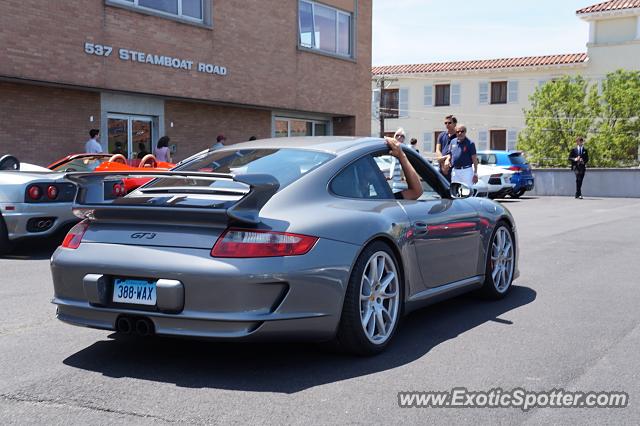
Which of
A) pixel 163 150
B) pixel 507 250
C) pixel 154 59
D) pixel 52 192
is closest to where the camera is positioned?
pixel 507 250

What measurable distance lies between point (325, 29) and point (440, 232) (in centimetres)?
1945

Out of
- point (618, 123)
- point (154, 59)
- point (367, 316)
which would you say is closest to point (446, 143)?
point (154, 59)

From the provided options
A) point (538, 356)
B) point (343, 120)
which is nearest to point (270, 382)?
point (538, 356)

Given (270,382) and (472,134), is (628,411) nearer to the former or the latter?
(270,382)

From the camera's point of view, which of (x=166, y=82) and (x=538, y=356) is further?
(x=166, y=82)

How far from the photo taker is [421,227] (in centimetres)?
524

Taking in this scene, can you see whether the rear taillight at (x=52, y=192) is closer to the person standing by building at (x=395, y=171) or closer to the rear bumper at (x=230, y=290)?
the person standing by building at (x=395, y=171)

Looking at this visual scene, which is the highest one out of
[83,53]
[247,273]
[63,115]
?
[83,53]

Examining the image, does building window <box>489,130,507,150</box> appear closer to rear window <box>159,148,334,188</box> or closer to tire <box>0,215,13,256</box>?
tire <box>0,215,13,256</box>

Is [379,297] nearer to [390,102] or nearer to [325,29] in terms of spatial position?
[325,29]

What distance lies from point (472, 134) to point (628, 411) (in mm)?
50204

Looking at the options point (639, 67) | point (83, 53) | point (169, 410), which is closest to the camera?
point (169, 410)

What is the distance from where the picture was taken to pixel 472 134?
173 feet

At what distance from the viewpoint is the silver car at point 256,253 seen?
407 cm
